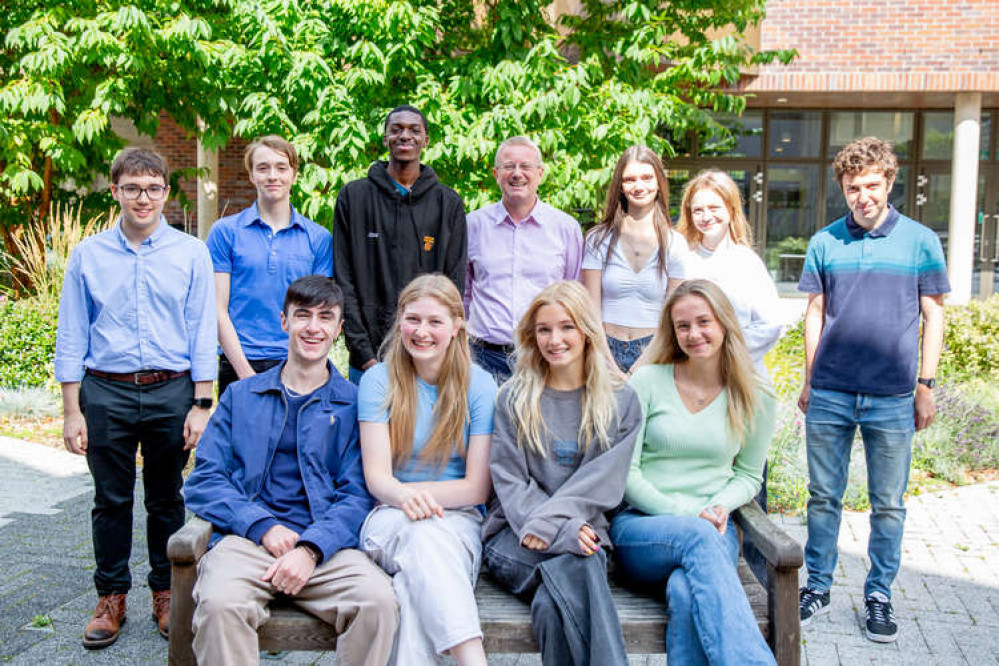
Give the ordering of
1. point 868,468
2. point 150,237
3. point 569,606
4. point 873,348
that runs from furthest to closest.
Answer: point 868,468 → point 873,348 → point 150,237 → point 569,606

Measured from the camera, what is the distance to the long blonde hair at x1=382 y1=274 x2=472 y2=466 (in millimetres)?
3170

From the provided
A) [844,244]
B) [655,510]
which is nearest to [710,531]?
[655,510]

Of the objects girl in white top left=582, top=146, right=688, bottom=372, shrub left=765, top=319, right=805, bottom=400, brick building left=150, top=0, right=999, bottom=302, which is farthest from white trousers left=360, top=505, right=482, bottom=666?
brick building left=150, top=0, right=999, bottom=302

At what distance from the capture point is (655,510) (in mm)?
3113

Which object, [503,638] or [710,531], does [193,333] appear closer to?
[503,638]

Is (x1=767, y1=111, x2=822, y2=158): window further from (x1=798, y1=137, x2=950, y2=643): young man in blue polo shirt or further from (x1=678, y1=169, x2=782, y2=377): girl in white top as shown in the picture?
(x1=678, y1=169, x2=782, y2=377): girl in white top

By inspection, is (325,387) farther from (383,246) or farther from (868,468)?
(868,468)

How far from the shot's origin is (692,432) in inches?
128

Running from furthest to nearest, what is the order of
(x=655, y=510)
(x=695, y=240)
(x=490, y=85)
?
(x=490, y=85) < (x=695, y=240) < (x=655, y=510)

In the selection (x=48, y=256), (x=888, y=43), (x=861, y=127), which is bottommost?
(x=48, y=256)

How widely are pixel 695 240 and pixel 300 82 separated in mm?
4091

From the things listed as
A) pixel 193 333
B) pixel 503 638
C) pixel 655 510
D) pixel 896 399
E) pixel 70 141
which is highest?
pixel 70 141

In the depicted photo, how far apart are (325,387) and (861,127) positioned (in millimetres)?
16248

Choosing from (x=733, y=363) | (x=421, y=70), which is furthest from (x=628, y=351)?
(x=421, y=70)
